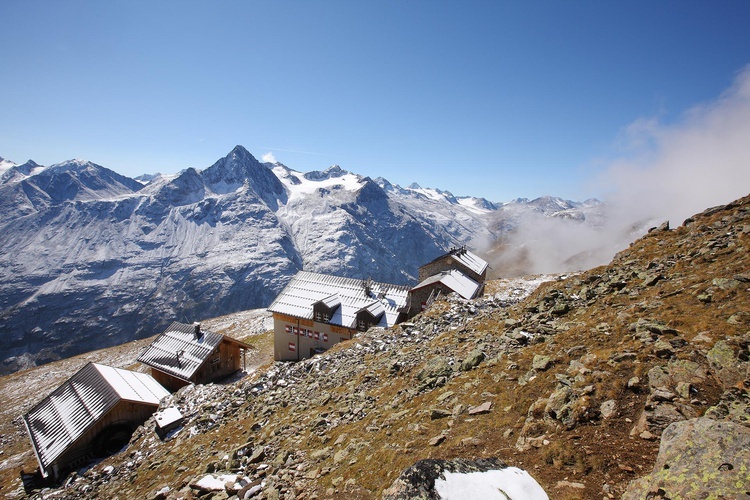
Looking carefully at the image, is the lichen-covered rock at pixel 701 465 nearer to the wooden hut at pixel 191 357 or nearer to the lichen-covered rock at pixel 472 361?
the lichen-covered rock at pixel 472 361

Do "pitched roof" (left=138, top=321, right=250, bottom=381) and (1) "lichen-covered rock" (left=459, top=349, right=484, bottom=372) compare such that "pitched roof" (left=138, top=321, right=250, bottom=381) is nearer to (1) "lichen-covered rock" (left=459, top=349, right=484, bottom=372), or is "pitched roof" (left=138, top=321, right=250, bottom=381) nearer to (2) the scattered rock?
(1) "lichen-covered rock" (left=459, top=349, right=484, bottom=372)

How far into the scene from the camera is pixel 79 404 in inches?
1319

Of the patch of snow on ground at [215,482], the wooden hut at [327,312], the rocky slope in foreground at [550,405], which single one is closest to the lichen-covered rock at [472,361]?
the rocky slope in foreground at [550,405]

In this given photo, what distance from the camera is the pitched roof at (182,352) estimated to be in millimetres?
43188

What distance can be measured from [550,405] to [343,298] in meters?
40.8

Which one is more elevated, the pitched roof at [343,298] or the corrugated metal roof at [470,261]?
the corrugated metal roof at [470,261]

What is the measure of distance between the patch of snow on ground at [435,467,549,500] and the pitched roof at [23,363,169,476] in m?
37.2

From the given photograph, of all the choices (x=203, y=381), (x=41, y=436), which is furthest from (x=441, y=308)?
(x=41, y=436)

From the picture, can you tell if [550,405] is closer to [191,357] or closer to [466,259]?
[191,357]

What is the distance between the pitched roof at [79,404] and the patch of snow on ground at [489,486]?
122 feet

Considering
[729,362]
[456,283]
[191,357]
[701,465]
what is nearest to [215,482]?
[701,465]

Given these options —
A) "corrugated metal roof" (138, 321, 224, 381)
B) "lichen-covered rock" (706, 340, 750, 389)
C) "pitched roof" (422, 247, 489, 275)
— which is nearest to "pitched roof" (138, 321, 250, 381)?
"corrugated metal roof" (138, 321, 224, 381)

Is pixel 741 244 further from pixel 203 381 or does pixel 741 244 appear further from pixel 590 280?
pixel 203 381

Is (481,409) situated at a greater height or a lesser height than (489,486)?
greater
